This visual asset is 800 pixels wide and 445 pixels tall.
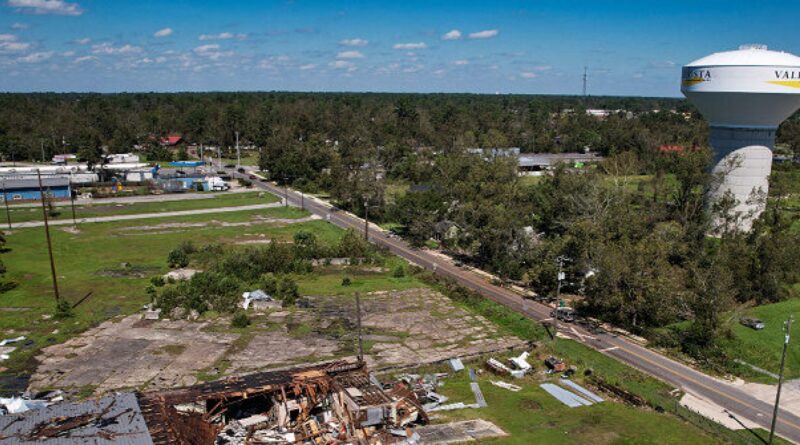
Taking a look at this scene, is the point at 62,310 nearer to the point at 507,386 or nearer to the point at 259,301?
the point at 259,301

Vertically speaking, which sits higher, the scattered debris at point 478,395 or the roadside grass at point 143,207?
the roadside grass at point 143,207

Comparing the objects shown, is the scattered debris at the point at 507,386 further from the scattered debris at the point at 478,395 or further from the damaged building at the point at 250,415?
the damaged building at the point at 250,415

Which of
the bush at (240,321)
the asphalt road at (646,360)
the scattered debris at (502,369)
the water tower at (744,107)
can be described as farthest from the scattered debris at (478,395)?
the water tower at (744,107)

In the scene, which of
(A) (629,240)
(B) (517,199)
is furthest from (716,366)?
(B) (517,199)

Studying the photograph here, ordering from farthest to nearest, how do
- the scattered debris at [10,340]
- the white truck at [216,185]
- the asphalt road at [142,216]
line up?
the white truck at [216,185]
the asphalt road at [142,216]
the scattered debris at [10,340]

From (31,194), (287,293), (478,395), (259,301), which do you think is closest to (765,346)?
(478,395)

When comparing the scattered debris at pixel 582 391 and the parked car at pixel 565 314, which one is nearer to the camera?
the scattered debris at pixel 582 391

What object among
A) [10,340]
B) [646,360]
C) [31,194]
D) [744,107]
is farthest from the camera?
[31,194]
